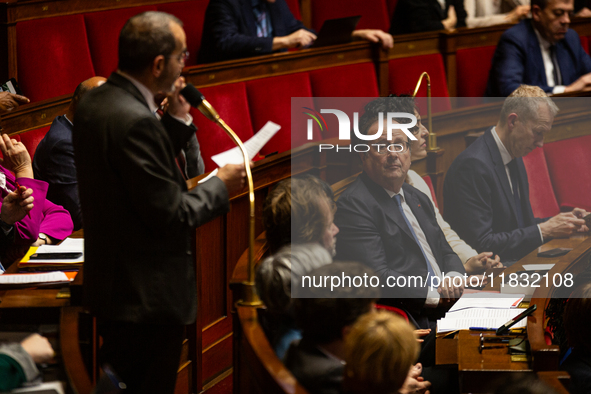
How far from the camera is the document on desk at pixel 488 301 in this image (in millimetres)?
1500

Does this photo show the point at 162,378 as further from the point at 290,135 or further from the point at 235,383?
the point at 290,135

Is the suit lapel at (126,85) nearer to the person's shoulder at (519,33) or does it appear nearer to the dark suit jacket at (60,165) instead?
the dark suit jacket at (60,165)

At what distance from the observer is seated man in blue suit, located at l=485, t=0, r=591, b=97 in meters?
2.92

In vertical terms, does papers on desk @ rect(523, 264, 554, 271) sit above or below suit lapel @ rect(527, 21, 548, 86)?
below

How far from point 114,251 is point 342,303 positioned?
0.39 m

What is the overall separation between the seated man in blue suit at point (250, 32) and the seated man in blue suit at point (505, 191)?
1021mm

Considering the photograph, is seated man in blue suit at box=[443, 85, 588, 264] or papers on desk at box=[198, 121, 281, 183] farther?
seated man in blue suit at box=[443, 85, 588, 264]

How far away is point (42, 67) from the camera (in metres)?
2.54

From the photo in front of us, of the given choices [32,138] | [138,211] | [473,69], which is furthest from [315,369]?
[473,69]

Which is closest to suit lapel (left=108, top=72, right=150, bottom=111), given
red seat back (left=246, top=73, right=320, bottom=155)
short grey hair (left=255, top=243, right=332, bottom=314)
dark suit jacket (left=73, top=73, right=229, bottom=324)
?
dark suit jacket (left=73, top=73, right=229, bottom=324)

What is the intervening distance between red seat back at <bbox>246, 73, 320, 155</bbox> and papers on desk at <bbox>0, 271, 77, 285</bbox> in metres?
1.33

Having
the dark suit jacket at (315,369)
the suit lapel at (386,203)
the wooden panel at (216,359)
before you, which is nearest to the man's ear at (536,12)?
the suit lapel at (386,203)

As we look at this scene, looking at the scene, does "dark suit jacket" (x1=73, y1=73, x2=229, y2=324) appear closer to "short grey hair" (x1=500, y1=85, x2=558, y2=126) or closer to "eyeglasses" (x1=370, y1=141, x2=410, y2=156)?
"eyeglasses" (x1=370, y1=141, x2=410, y2=156)

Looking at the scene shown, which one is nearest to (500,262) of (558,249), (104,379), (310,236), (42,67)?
(558,249)
